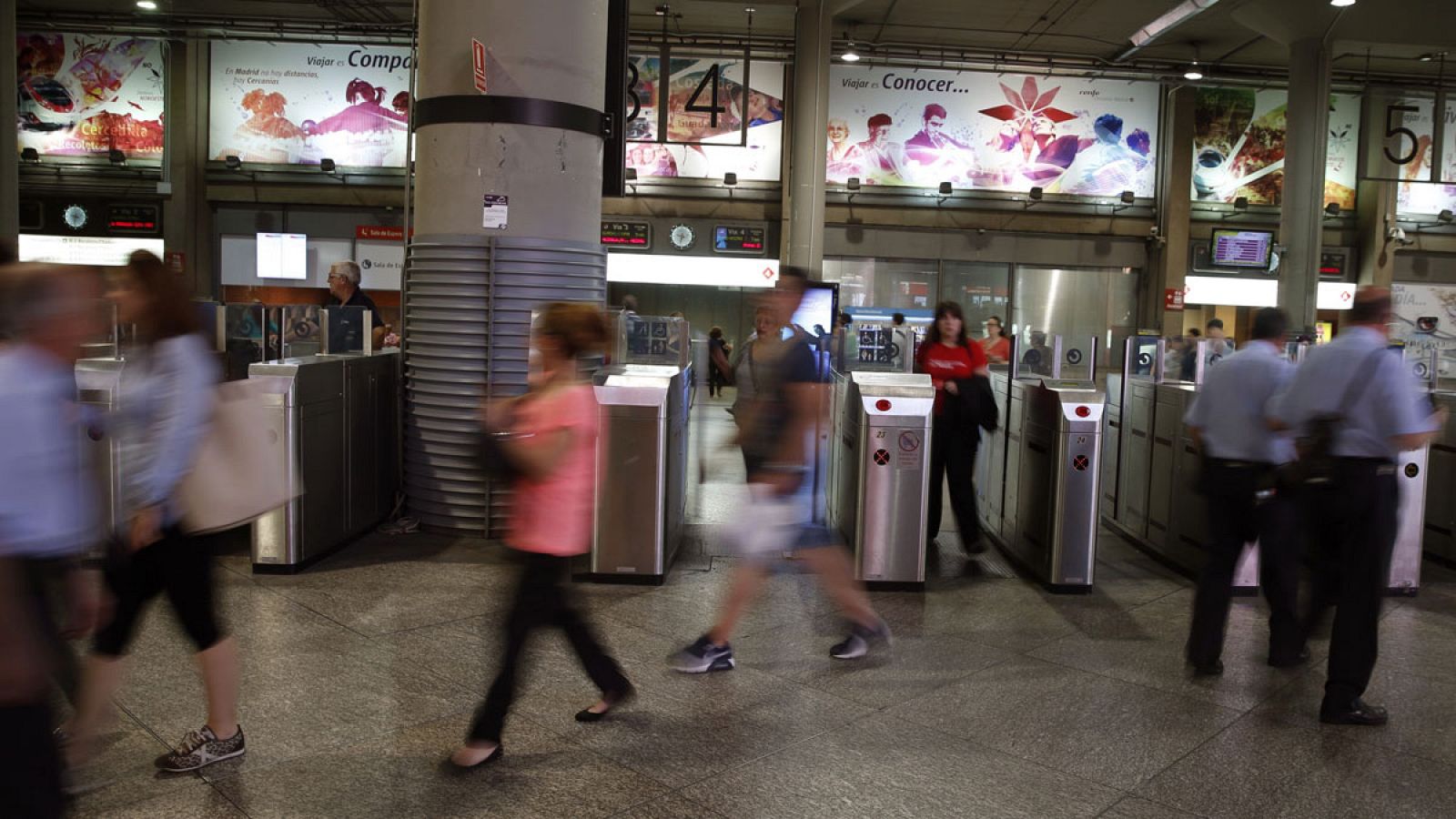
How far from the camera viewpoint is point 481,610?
17.4ft

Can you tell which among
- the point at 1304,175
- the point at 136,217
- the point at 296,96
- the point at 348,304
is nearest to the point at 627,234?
the point at 296,96

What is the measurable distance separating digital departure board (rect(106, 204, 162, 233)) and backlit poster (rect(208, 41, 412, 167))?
141cm

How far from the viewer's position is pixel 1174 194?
1877 cm

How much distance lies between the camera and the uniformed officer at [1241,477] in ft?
14.4

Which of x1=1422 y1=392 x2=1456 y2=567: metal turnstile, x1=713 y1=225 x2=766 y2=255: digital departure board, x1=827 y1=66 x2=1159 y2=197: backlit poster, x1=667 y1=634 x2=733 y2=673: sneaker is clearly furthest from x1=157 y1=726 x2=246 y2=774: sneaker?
x1=827 y1=66 x2=1159 y2=197: backlit poster

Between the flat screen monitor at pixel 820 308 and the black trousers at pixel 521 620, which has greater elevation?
the flat screen monitor at pixel 820 308

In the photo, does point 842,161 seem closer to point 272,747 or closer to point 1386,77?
point 1386,77

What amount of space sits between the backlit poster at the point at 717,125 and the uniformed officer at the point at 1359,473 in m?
14.6

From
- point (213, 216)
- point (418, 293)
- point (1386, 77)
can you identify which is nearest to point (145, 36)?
point (213, 216)

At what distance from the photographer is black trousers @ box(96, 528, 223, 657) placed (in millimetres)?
3141

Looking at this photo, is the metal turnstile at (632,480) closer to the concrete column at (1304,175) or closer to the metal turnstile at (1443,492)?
the metal turnstile at (1443,492)

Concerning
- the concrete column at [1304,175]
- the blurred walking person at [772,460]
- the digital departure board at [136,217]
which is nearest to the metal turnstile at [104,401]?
the blurred walking person at [772,460]

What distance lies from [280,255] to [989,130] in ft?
40.5

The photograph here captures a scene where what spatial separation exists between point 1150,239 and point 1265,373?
15.8m
